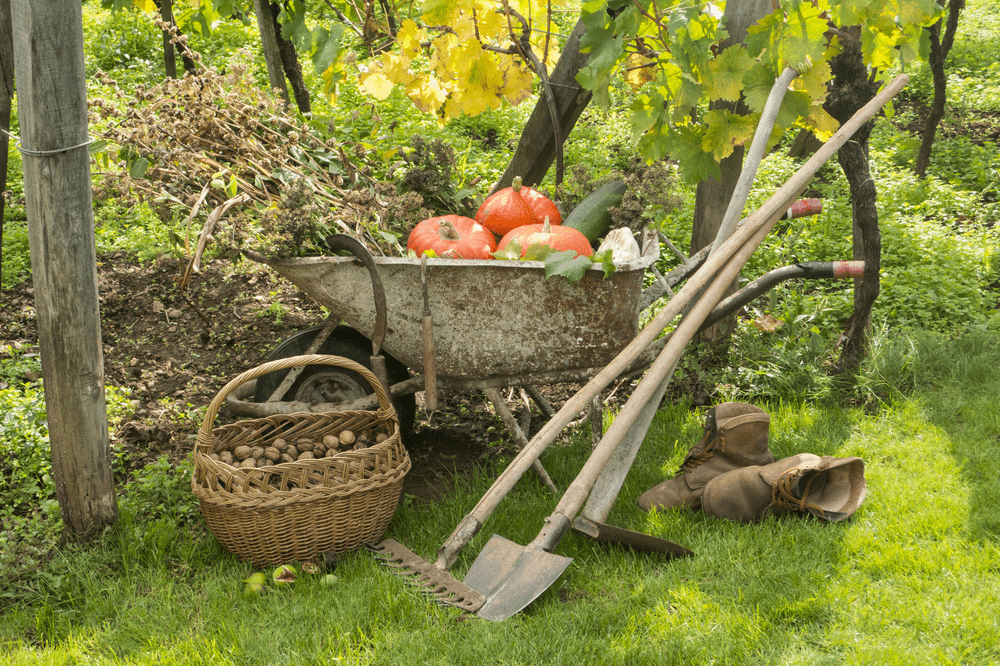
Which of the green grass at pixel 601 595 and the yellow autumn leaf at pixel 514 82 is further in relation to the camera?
the yellow autumn leaf at pixel 514 82

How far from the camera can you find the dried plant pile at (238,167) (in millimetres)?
2572

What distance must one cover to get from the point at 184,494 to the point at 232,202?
113 cm

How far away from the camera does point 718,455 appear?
Answer: 2.92 m

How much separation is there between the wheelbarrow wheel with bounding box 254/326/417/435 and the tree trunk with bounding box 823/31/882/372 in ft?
7.23

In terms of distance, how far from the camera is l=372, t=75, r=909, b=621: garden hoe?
2.24m

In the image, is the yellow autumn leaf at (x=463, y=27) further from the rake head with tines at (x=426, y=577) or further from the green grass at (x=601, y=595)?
the rake head with tines at (x=426, y=577)

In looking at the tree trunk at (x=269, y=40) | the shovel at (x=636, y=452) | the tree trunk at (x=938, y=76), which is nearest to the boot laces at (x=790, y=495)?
the shovel at (x=636, y=452)

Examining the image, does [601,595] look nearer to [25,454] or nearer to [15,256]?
[25,454]

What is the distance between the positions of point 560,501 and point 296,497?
2.76 ft

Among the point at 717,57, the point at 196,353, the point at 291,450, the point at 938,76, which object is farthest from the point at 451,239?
the point at 938,76

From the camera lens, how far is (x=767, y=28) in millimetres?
2518

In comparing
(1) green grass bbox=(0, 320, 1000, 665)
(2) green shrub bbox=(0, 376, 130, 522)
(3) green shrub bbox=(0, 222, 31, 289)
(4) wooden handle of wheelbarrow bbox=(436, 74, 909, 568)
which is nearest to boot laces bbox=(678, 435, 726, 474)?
(1) green grass bbox=(0, 320, 1000, 665)

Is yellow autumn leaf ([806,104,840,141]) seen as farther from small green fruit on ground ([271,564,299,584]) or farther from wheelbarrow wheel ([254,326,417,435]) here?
small green fruit on ground ([271,564,299,584])

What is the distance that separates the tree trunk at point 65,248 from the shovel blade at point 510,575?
53.3 inches
